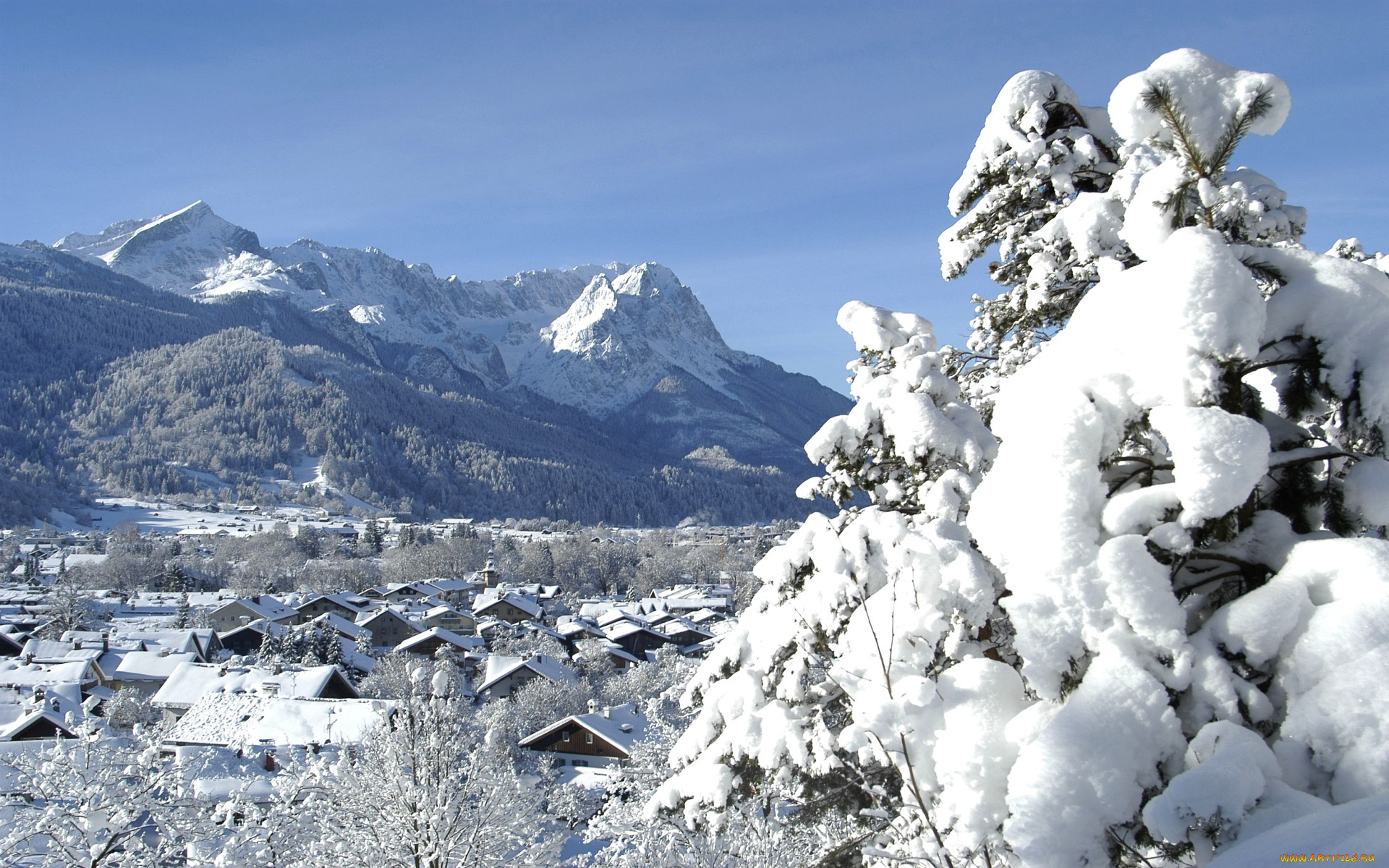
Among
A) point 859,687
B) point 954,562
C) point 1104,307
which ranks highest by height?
point 1104,307

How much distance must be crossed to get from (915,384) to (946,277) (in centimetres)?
168

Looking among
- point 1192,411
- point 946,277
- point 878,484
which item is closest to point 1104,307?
point 1192,411

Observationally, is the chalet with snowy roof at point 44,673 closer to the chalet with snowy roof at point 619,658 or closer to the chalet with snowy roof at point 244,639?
the chalet with snowy roof at point 244,639

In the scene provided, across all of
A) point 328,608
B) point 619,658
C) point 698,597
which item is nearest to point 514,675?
point 619,658

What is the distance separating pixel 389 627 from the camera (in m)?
73.0

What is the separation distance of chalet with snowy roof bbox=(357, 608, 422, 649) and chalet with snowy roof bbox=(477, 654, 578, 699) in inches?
964

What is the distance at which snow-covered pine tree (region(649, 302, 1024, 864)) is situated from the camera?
3.73m

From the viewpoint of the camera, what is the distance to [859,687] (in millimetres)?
4383

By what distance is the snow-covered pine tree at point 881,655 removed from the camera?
3730mm

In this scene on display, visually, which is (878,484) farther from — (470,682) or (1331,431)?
(470,682)

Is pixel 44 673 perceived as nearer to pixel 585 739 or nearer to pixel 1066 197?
pixel 585 739

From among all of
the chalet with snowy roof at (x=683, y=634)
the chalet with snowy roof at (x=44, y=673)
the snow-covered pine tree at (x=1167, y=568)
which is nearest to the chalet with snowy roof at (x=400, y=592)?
the chalet with snowy roof at (x=683, y=634)

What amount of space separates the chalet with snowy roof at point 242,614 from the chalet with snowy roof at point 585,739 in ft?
158

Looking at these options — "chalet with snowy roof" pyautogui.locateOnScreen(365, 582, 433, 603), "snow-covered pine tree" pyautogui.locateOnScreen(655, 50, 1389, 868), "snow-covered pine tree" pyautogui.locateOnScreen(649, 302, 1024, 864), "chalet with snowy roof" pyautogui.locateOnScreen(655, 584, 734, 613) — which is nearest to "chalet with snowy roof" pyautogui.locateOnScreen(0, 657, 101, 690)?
"chalet with snowy roof" pyautogui.locateOnScreen(365, 582, 433, 603)
